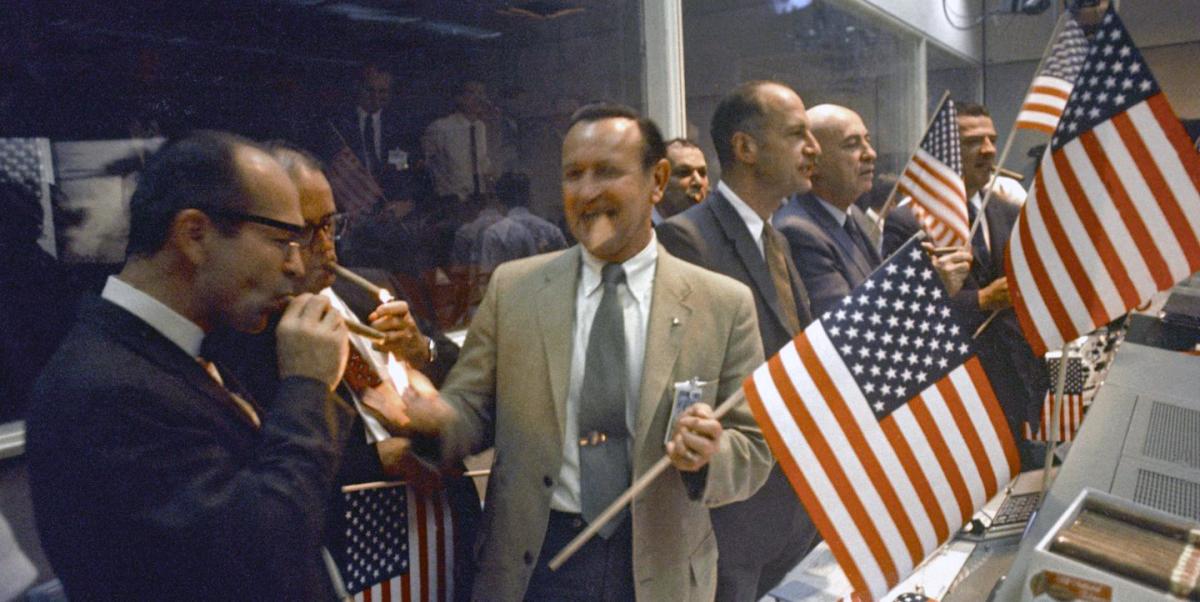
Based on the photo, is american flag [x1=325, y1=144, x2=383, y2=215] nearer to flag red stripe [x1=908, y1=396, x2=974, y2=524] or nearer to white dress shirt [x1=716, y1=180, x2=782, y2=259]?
white dress shirt [x1=716, y1=180, x2=782, y2=259]

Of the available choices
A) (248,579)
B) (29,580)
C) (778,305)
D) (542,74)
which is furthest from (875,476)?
→ (542,74)

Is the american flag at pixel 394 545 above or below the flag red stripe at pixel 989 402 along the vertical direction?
below

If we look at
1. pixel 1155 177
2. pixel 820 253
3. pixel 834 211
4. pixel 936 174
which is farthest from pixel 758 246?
pixel 936 174

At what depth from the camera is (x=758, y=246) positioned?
253cm

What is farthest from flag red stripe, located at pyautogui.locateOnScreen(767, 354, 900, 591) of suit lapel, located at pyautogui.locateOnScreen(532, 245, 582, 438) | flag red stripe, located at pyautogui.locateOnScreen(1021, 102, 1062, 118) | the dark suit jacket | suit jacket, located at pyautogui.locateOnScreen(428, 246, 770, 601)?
the dark suit jacket

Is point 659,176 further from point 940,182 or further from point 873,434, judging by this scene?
point 940,182

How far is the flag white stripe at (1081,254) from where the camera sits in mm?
2230

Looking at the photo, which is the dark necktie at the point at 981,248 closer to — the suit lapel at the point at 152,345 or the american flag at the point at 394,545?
the american flag at the point at 394,545

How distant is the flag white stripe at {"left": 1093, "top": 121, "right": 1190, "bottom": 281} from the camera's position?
222 centimetres

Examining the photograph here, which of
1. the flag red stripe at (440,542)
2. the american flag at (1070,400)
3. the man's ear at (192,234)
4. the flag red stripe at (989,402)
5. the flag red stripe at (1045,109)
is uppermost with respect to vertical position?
the flag red stripe at (1045,109)

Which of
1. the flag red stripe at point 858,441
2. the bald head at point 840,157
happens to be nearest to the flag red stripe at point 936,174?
the bald head at point 840,157

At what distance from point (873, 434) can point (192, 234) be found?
135 cm

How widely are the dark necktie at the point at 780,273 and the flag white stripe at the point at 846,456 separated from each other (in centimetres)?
81

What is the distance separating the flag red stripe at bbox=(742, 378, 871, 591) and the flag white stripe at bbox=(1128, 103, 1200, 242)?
57.4 inches
